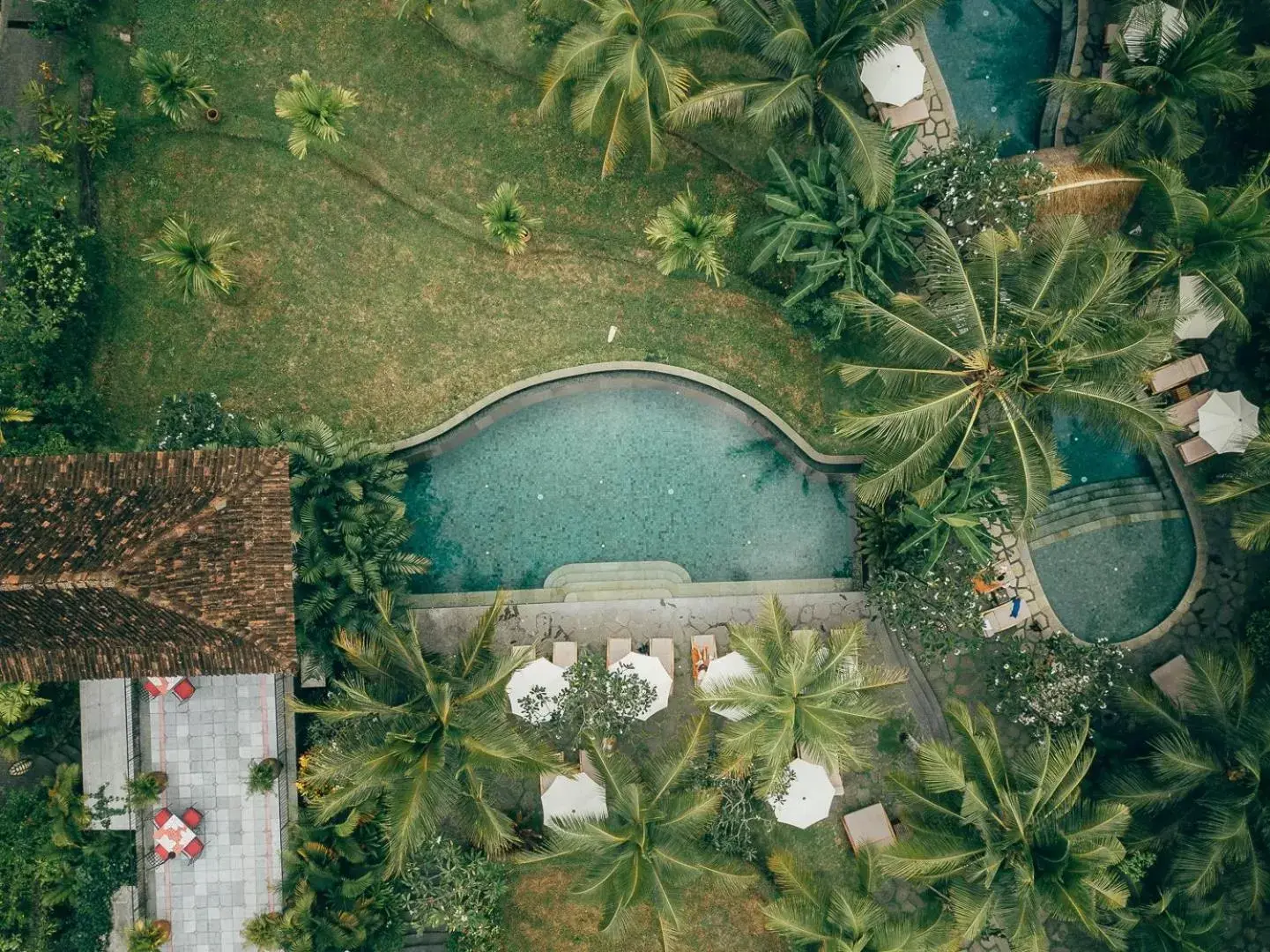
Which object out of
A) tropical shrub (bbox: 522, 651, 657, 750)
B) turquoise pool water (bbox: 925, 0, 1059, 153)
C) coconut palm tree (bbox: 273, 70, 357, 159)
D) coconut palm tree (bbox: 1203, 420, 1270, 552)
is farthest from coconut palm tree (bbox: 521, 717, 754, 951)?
turquoise pool water (bbox: 925, 0, 1059, 153)

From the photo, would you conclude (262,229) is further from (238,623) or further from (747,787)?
(747,787)

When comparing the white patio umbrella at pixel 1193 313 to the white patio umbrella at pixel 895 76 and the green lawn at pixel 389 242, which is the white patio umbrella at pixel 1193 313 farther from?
the green lawn at pixel 389 242

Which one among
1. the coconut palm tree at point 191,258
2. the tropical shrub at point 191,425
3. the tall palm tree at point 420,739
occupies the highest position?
the coconut palm tree at point 191,258

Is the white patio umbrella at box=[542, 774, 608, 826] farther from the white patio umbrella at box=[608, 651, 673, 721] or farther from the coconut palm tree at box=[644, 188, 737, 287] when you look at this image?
the coconut palm tree at box=[644, 188, 737, 287]

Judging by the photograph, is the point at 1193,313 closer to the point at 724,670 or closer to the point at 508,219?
the point at 724,670

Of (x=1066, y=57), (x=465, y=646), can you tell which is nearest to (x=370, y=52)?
(x=465, y=646)

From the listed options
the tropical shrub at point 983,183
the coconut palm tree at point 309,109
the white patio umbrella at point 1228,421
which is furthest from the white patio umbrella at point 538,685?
the white patio umbrella at point 1228,421
